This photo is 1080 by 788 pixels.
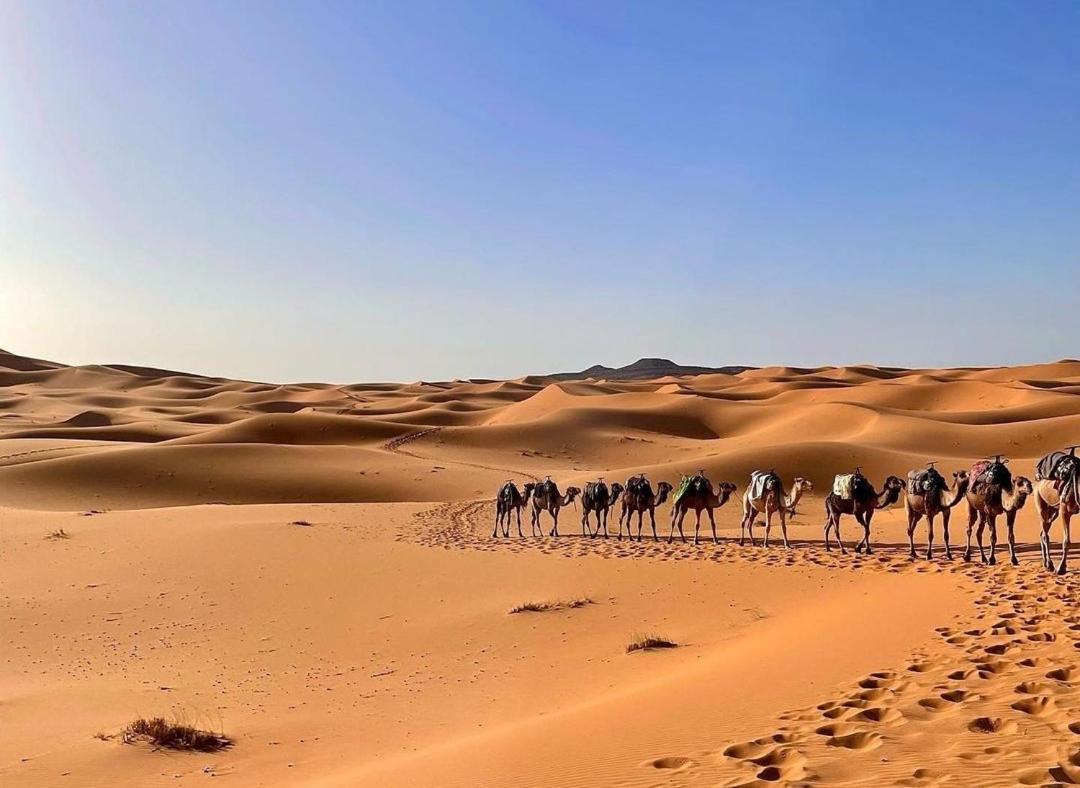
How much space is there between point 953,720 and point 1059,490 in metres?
6.81

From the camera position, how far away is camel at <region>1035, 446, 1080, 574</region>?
1071 centimetres

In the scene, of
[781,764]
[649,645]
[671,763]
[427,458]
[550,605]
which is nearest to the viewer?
[781,764]

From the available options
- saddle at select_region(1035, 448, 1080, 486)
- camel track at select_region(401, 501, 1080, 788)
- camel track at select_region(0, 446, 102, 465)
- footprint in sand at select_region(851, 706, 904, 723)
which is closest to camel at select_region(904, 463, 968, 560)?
saddle at select_region(1035, 448, 1080, 486)

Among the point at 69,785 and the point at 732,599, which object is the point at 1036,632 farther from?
the point at 69,785

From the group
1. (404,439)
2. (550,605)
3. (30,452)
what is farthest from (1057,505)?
(30,452)

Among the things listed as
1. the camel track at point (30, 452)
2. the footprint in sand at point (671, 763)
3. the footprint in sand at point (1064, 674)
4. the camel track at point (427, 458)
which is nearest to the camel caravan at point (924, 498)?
the footprint in sand at point (1064, 674)

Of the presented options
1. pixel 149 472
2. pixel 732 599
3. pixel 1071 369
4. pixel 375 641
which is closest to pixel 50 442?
pixel 149 472

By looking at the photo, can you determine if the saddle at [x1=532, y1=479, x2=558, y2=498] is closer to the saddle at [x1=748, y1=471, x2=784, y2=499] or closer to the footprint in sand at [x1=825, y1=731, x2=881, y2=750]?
the saddle at [x1=748, y1=471, x2=784, y2=499]

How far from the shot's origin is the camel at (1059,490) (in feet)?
35.1

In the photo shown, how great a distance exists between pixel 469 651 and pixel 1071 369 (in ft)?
314

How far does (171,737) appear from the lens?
725cm

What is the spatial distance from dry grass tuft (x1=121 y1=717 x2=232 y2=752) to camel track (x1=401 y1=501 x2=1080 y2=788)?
163 inches

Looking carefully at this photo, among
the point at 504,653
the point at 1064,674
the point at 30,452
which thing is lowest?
the point at 504,653

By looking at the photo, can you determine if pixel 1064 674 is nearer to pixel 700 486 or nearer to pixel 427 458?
pixel 700 486
